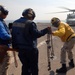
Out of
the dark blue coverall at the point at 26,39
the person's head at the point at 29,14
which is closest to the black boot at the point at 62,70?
the dark blue coverall at the point at 26,39

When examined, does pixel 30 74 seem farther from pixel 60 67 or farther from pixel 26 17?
pixel 60 67

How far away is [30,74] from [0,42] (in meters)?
A: 1.47

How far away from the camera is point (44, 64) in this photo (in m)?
11.3

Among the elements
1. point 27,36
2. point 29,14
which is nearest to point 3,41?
point 27,36

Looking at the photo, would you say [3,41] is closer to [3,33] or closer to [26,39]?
[3,33]

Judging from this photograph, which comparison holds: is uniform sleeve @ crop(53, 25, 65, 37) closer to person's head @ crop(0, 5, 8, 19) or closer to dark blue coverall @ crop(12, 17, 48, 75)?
dark blue coverall @ crop(12, 17, 48, 75)

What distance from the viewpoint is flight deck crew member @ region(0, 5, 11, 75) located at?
700 centimetres

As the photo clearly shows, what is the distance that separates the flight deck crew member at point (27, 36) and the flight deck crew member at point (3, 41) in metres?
0.56

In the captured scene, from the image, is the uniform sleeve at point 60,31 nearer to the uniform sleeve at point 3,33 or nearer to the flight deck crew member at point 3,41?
the flight deck crew member at point 3,41

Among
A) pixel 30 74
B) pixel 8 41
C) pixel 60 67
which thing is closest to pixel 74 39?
pixel 60 67

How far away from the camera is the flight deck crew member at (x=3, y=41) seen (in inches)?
275

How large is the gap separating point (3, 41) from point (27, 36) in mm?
711

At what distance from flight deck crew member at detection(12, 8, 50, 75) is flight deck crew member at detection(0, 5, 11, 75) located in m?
0.56

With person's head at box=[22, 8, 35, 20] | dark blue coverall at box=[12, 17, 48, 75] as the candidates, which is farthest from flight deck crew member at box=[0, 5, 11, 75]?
person's head at box=[22, 8, 35, 20]
